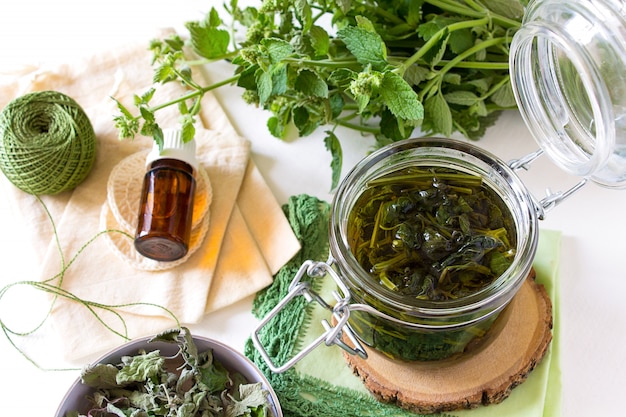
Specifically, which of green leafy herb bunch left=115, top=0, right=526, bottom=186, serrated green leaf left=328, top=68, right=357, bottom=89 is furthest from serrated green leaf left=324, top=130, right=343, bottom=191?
serrated green leaf left=328, top=68, right=357, bottom=89

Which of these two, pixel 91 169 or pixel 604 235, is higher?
pixel 91 169

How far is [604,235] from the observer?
3.18 ft

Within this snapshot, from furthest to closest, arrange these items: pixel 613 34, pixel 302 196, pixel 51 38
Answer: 1. pixel 51 38
2. pixel 302 196
3. pixel 613 34

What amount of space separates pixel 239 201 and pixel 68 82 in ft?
1.08

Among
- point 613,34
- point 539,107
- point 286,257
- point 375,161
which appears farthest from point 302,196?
point 613,34

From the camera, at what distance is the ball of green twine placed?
95 centimetres

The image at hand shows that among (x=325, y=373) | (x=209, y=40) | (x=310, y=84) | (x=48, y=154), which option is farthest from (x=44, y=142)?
(x=325, y=373)

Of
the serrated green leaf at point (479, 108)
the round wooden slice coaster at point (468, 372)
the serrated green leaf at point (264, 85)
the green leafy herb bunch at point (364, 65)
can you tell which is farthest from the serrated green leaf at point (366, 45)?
the round wooden slice coaster at point (468, 372)

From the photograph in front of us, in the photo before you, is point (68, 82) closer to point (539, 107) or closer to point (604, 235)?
point (539, 107)

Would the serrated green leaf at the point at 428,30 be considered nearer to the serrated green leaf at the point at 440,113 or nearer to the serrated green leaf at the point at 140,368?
the serrated green leaf at the point at 440,113

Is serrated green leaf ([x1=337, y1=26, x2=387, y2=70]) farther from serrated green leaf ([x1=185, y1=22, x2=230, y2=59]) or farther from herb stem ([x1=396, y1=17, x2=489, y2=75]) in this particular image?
serrated green leaf ([x1=185, y1=22, x2=230, y2=59])

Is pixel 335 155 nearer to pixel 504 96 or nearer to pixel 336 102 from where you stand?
pixel 336 102

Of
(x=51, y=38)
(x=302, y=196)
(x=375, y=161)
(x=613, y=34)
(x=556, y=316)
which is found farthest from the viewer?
(x=51, y=38)

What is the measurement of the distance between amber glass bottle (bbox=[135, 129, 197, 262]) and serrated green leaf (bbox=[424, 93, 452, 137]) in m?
0.32
